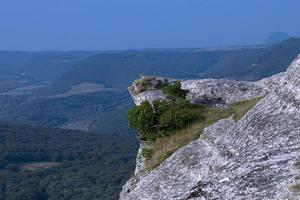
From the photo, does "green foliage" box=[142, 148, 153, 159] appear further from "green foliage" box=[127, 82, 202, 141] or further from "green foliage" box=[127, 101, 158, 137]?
"green foliage" box=[127, 101, 158, 137]

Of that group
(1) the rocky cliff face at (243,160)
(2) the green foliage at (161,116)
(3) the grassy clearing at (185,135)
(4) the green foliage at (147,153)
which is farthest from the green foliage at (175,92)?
(1) the rocky cliff face at (243,160)

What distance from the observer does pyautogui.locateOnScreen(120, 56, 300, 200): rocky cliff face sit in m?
15.1

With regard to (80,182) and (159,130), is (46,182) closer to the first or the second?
(80,182)

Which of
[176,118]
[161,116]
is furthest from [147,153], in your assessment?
[161,116]

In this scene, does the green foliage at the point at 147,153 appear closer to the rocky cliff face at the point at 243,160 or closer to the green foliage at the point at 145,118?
the green foliage at the point at 145,118

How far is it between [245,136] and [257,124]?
0.56 m

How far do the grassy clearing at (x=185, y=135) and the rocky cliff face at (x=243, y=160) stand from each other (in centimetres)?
95

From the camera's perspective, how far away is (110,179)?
492 ft

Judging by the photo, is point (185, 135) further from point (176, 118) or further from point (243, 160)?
point (243, 160)

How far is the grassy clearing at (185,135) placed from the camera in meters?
26.1

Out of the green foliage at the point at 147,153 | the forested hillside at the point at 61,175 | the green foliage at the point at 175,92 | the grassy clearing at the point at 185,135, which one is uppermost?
the green foliage at the point at 175,92

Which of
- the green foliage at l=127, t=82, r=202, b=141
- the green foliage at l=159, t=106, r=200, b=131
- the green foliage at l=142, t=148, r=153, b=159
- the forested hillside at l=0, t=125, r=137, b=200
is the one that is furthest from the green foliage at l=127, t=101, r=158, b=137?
the forested hillside at l=0, t=125, r=137, b=200

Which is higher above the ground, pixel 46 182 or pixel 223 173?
pixel 223 173

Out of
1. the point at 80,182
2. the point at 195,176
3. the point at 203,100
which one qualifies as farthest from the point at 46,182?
the point at 195,176
